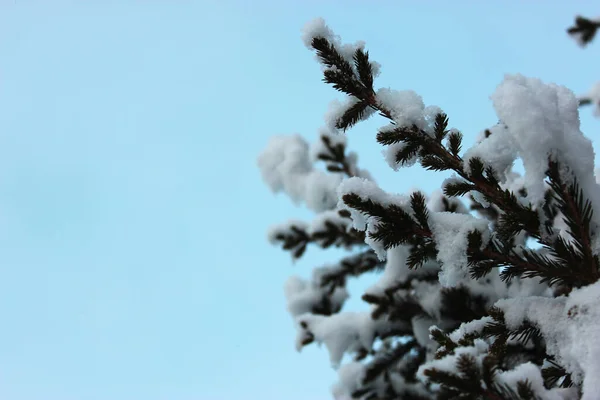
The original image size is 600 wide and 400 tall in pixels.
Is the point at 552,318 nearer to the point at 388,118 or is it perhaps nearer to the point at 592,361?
the point at 592,361

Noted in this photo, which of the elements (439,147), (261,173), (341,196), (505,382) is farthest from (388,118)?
(261,173)

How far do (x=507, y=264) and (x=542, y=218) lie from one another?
236mm

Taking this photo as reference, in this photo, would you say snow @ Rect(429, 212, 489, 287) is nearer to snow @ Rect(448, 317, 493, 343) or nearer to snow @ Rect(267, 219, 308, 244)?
snow @ Rect(448, 317, 493, 343)

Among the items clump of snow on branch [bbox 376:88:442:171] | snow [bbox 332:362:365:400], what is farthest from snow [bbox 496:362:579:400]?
snow [bbox 332:362:365:400]

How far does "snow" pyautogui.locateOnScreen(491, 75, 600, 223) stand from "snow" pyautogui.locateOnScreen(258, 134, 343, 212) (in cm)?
406

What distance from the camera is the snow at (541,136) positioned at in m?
1.98

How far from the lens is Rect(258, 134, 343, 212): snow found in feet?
21.0

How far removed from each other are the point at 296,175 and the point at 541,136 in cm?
540

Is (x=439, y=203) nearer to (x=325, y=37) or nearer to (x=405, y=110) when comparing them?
(x=405, y=110)

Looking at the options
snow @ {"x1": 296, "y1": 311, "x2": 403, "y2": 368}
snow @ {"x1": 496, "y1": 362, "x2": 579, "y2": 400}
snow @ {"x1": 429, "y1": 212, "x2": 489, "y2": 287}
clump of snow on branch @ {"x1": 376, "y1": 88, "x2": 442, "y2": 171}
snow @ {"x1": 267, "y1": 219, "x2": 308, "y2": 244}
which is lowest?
snow @ {"x1": 496, "y1": 362, "x2": 579, "y2": 400}

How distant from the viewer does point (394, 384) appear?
5410mm

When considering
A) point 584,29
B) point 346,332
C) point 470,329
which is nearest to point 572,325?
point 470,329

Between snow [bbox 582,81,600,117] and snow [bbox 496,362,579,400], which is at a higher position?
snow [bbox 582,81,600,117]

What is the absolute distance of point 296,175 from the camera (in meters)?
7.29
